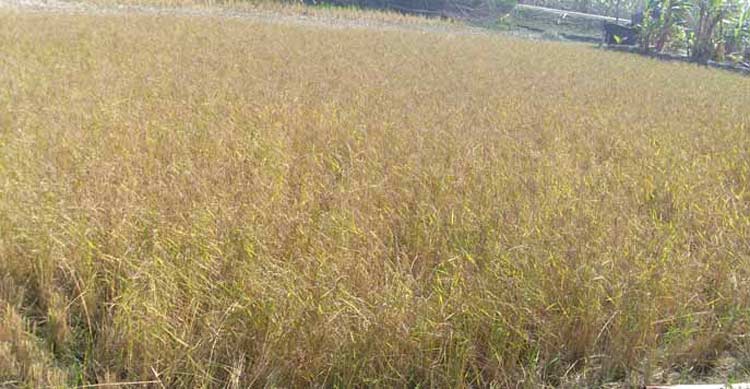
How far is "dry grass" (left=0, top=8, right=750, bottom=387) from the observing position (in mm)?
1862

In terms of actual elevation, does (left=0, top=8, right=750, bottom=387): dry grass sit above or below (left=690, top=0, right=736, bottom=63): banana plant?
below

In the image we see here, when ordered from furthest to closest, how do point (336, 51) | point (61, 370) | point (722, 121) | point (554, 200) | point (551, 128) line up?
point (336, 51) → point (722, 121) → point (551, 128) → point (554, 200) → point (61, 370)

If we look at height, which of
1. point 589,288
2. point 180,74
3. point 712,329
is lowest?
point 712,329

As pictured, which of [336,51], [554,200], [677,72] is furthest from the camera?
[677,72]

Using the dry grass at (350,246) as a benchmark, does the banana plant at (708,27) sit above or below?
above

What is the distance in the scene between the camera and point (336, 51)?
10.6m

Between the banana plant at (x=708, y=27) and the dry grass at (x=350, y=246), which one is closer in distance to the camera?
the dry grass at (x=350, y=246)

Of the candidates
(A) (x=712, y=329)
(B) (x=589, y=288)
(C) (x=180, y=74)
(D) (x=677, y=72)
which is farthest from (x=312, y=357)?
(D) (x=677, y=72)

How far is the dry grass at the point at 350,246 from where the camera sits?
186 cm

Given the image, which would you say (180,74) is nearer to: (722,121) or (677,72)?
(722,121)

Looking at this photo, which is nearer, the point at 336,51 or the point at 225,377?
the point at 225,377

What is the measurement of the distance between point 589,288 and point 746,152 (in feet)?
12.7

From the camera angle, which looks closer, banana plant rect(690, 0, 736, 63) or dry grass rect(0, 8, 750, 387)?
dry grass rect(0, 8, 750, 387)

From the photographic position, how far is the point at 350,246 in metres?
2.50
